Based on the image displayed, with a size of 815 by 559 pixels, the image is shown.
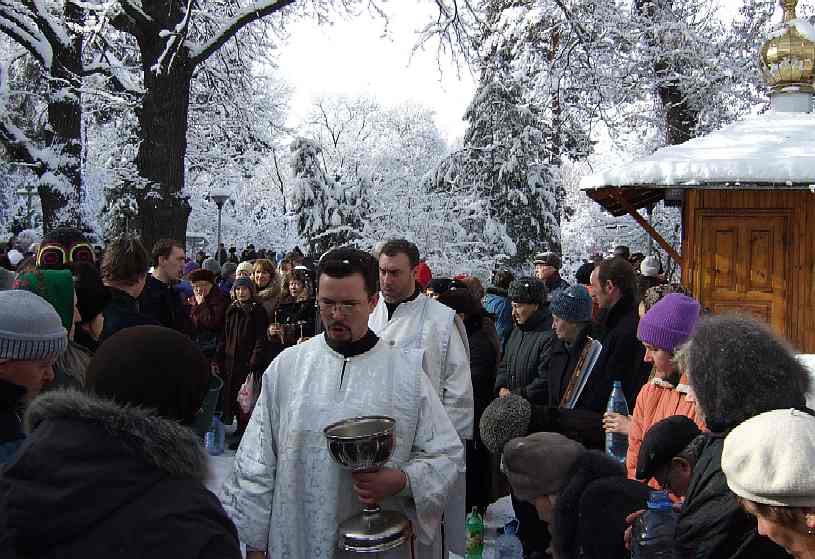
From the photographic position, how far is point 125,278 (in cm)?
438

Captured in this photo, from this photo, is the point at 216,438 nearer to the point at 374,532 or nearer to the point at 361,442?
the point at 374,532

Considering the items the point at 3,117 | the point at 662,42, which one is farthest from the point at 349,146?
the point at 3,117

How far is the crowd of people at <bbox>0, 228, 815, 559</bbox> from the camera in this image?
5.14 feet

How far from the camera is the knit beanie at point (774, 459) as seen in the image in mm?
1741

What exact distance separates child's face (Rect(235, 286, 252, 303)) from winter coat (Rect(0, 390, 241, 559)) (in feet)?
21.3

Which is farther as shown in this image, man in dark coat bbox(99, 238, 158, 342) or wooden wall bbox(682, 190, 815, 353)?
wooden wall bbox(682, 190, 815, 353)

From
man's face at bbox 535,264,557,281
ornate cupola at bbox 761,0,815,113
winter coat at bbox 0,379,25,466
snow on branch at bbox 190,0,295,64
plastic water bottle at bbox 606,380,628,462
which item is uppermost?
snow on branch at bbox 190,0,295,64

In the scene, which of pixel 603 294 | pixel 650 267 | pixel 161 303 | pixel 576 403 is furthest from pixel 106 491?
pixel 650 267

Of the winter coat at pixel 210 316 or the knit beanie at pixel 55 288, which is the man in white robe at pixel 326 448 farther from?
the winter coat at pixel 210 316

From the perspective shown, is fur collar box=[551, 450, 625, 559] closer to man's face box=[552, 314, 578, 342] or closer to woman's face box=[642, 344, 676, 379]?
woman's face box=[642, 344, 676, 379]

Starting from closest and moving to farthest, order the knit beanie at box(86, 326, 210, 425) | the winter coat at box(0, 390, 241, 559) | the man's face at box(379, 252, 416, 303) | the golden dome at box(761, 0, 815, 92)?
the winter coat at box(0, 390, 241, 559) → the knit beanie at box(86, 326, 210, 425) → the man's face at box(379, 252, 416, 303) → the golden dome at box(761, 0, 815, 92)

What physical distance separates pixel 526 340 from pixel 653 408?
2201mm

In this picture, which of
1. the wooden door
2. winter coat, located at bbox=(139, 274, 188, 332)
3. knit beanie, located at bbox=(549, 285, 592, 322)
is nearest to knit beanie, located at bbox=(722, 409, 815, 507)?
knit beanie, located at bbox=(549, 285, 592, 322)

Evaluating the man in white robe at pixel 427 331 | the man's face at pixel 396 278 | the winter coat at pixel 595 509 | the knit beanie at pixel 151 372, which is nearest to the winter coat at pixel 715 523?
the winter coat at pixel 595 509
